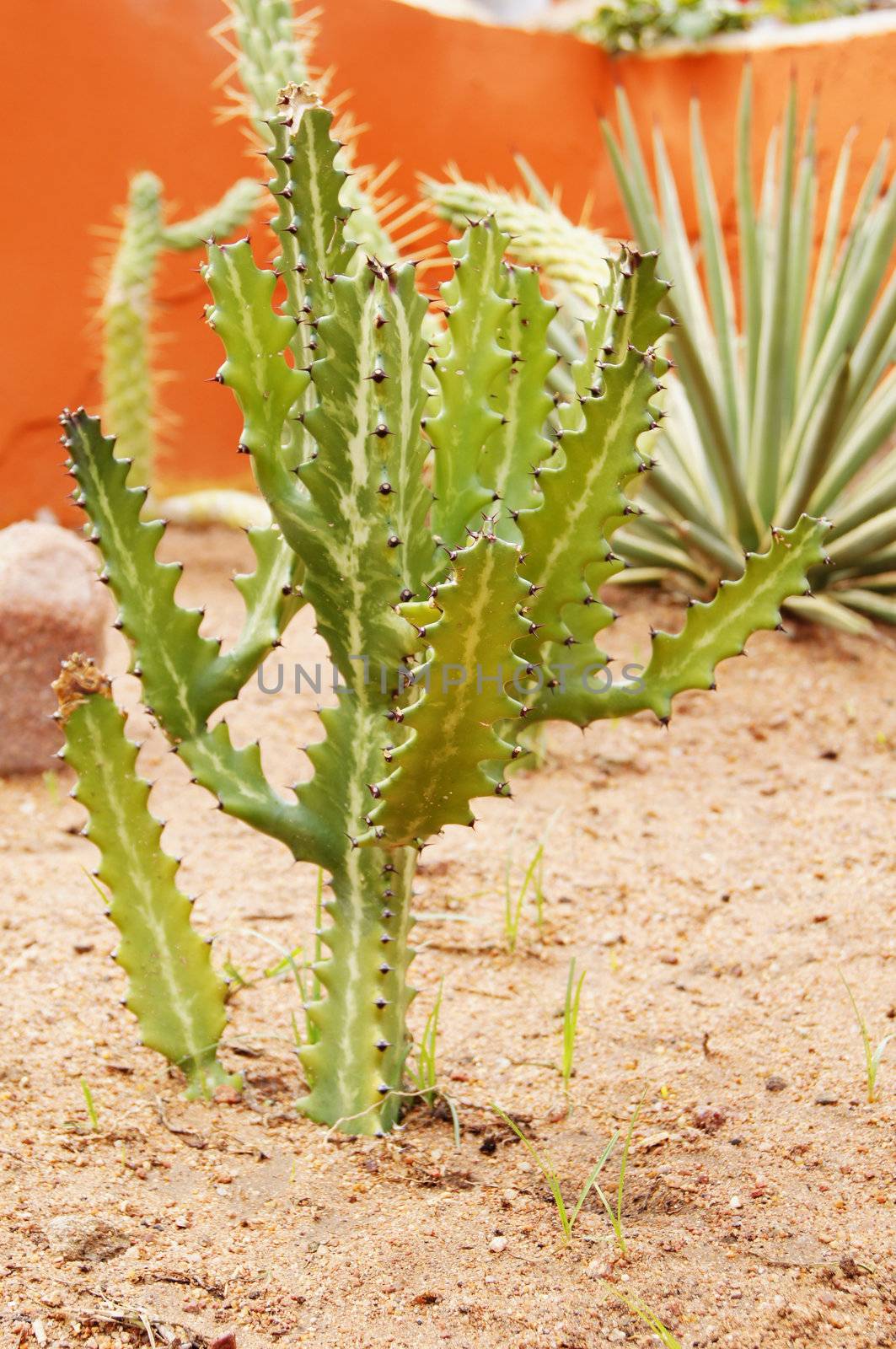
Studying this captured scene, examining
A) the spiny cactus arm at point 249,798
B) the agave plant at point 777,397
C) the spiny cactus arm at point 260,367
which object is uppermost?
the agave plant at point 777,397

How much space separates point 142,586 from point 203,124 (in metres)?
2.68

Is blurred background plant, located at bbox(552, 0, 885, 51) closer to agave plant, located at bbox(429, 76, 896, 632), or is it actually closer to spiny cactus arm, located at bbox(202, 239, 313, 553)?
agave plant, located at bbox(429, 76, 896, 632)

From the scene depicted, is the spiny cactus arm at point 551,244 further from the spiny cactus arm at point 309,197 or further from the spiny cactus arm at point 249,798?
the spiny cactus arm at point 249,798

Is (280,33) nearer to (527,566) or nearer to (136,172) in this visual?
(136,172)

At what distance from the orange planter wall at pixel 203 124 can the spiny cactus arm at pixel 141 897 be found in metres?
2.37

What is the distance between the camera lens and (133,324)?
3268 millimetres

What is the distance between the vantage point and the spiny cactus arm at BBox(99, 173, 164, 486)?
3211 mm

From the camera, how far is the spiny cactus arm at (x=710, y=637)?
1.34 meters

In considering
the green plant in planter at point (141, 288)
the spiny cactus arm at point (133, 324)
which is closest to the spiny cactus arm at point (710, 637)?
the green plant in planter at point (141, 288)

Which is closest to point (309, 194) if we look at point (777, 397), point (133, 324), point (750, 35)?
point (777, 397)

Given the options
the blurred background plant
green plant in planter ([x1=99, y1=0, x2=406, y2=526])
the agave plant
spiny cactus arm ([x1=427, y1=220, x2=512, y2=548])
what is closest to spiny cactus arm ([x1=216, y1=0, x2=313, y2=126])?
green plant in planter ([x1=99, y1=0, x2=406, y2=526])

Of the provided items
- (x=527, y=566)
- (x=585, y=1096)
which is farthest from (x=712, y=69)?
(x=585, y=1096)

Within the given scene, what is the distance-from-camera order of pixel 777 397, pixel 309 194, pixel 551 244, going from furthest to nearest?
pixel 777 397 < pixel 551 244 < pixel 309 194

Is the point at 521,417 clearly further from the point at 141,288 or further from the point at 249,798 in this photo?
the point at 141,288
